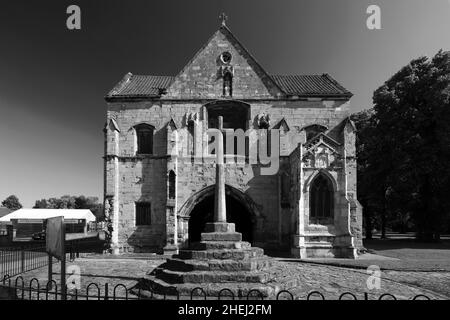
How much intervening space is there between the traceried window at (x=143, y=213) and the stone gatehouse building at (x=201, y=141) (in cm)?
7

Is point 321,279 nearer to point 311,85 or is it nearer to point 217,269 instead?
point 217,269

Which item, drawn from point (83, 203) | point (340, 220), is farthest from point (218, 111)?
point (83, 203)

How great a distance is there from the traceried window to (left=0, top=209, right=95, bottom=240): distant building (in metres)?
19.3

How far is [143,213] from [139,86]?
8.90m

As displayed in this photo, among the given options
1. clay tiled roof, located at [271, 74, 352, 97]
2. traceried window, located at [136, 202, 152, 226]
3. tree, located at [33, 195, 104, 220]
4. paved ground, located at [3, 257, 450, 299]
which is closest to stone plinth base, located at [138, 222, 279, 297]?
paved ground, located at [3, 257, 450, 299]

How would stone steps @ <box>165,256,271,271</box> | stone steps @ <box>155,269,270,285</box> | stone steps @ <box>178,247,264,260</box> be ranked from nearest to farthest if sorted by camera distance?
stone steps @ <box>155,269,270,285</box>
stone steps @ <box>165,256,271,271</box>
stone steps @ <box>178,247,264,260</box>

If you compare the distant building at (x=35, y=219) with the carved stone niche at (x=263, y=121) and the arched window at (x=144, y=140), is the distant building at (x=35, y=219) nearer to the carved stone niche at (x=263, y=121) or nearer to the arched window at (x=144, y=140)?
the arched window at (x=144, y=140)

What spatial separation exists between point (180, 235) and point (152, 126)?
732 cm

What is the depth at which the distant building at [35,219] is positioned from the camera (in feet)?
140

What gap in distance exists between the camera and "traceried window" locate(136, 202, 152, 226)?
73.4 ft

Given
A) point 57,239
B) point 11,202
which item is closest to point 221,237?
point 57,239

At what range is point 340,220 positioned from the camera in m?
20.0

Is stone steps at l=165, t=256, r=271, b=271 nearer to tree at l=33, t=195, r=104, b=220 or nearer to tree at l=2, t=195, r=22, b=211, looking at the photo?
tree at l=33, t=195, r=104, b=220
